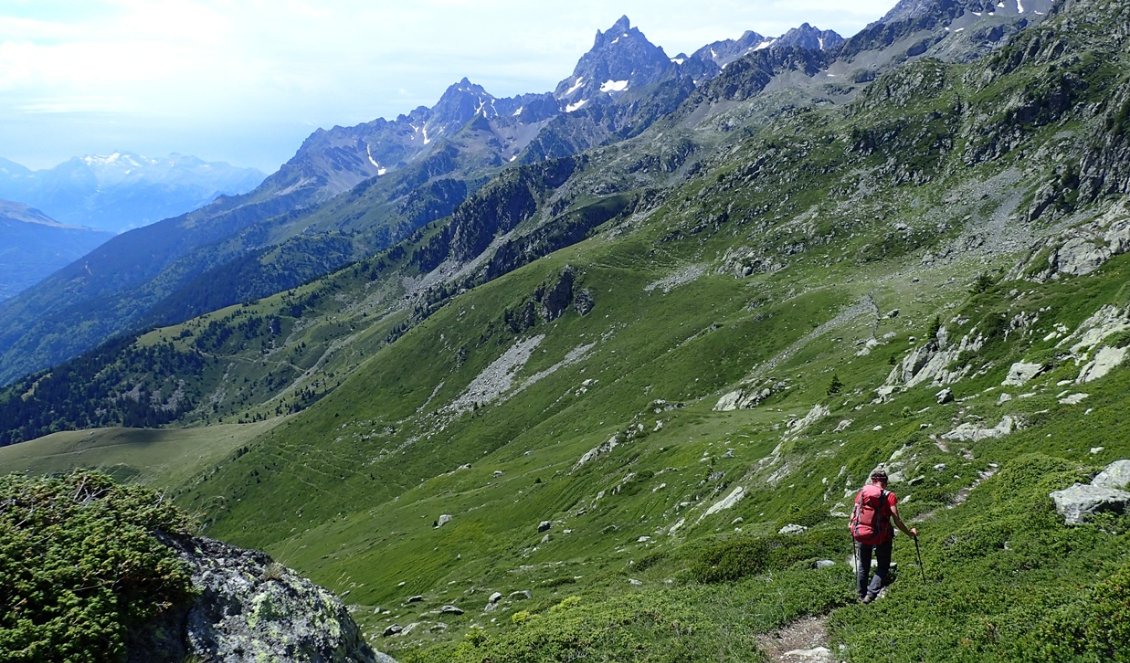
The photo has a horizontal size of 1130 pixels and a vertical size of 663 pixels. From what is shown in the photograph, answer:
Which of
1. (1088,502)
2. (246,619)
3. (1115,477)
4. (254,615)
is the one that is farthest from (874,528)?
(246,619)

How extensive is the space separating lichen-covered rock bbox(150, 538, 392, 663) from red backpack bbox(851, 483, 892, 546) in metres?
16.8

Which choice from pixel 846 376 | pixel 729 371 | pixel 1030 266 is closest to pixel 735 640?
pixel 846 376

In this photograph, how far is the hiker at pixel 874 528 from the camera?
19500 millimetres

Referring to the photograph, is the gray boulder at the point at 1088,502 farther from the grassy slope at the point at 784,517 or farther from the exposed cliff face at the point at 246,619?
the exposed cliff face at the point at 246,619

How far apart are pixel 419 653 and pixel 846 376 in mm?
79109

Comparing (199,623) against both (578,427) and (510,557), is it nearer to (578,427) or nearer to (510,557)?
(510,557)

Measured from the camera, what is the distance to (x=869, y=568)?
2106 cm

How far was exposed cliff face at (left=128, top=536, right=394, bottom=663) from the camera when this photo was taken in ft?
47.5

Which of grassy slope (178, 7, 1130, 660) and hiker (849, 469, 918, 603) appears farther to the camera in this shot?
hiker (849, 469, 918, 603)

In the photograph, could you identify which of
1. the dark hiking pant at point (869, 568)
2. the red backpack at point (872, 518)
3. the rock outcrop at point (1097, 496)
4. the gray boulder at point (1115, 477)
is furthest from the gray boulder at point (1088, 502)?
the red backpack at point (872, 518)

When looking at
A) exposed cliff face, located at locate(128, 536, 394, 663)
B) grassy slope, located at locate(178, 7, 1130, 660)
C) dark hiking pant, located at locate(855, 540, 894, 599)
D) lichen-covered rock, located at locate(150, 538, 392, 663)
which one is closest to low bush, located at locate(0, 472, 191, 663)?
exposed cliff face, located at locate(128, 536, 394, 663)

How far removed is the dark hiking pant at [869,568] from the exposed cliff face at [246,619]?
16968 millimetres

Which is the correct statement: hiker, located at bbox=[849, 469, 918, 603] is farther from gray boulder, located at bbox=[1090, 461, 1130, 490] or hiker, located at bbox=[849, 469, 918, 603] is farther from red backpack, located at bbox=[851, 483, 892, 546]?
gray boulder, located at bbox=[1090, 461, 1130, 490]

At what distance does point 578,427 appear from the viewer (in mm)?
166500
